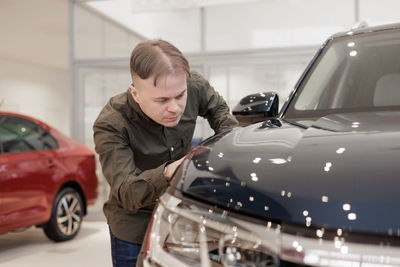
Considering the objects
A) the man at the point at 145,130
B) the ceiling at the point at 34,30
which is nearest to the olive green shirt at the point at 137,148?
the man at the point at 145,130

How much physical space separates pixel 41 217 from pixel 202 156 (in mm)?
4232

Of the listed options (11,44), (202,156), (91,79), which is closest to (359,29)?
(202,156)

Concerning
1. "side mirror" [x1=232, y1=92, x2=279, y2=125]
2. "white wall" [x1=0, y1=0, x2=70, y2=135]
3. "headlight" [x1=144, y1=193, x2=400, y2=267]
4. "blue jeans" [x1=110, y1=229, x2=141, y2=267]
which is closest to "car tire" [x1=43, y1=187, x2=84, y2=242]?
"white wall" [x1=0, y1=0, x2=70, y2=135]

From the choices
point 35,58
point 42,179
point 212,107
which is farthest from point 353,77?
point 35,58

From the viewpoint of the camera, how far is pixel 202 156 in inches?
43.9

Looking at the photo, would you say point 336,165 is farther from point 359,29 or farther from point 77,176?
point 77,176

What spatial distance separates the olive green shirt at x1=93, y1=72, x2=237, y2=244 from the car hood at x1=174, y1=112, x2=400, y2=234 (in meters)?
0.30

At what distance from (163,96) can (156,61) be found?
0.32 ft

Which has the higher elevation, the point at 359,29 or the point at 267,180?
the point at 359,29

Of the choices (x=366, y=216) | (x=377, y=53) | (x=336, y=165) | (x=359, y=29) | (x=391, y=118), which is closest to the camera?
(x=366, y=216)

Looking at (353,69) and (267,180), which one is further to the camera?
(353,69)

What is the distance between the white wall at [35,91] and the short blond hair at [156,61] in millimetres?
12410

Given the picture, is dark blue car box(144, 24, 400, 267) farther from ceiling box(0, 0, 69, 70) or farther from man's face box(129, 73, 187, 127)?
ceiling box(0, 0, 69, 70)

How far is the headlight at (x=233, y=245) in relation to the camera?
2.51ft
